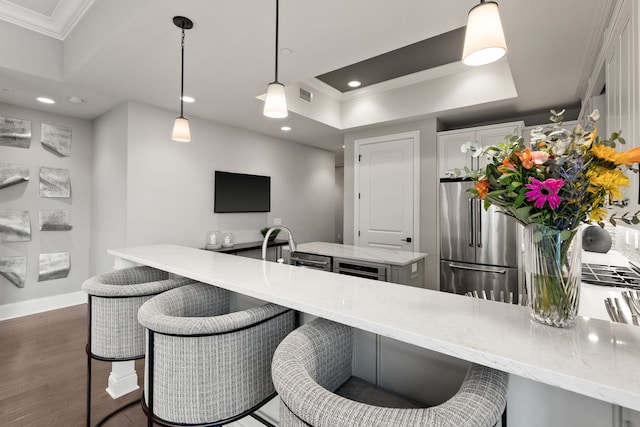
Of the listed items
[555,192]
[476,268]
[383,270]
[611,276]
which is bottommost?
[476,268]

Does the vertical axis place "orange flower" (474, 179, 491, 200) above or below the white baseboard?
above

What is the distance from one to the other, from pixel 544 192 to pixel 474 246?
3.23 metres

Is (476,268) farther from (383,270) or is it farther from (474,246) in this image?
(383,270)

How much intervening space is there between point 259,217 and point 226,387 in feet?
13.1

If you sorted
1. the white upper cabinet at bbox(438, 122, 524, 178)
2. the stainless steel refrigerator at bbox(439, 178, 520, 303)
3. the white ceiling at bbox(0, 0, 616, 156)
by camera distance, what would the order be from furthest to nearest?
the white upper cabinet at bbox(438, 122, 524, 178)
the stainless steel refrigerator at bbox(439, 178, 520, 303)
the white ceiling at bbox(0, 0, 616, 156)

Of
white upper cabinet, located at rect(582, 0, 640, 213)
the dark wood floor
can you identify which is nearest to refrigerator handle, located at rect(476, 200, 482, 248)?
white upper cabinet, located at rect(582, 0, 640, 213)

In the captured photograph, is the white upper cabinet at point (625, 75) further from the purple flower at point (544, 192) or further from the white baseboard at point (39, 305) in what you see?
the white baseboard at point (39, 305)

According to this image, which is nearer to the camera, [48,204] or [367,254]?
[367,254]

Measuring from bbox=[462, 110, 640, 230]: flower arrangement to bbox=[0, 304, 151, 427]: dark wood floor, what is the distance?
240cm

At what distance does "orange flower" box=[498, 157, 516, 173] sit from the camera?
80cm

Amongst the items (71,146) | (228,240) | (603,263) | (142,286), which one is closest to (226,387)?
(142,286)

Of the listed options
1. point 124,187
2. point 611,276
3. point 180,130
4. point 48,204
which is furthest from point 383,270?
point 48,204

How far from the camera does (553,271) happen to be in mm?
815

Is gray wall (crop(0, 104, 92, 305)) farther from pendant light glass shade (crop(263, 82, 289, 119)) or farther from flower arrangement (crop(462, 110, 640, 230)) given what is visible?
flower arrangement (crop(462, 110, 640, 230))
